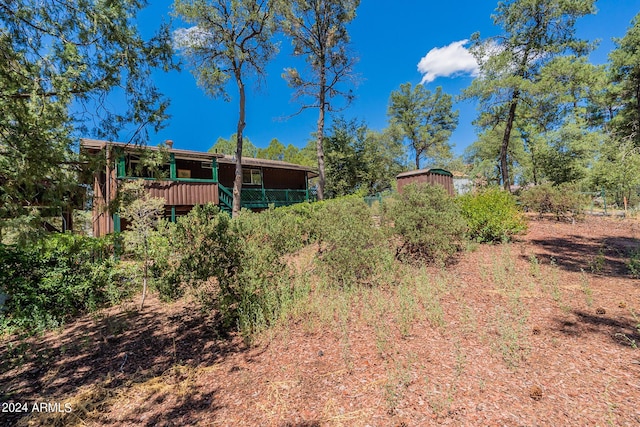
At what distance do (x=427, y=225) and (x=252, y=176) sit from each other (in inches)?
612

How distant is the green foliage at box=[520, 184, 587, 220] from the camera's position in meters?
11.4

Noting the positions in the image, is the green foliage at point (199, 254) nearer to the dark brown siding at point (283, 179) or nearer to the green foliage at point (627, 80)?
the dark brown siding at point (283, 179)

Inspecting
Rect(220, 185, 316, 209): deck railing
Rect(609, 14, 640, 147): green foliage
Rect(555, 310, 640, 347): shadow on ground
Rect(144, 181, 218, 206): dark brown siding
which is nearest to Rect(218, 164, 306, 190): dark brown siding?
Rect(220, 185, 316, 209): deck railing

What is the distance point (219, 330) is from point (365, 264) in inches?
117

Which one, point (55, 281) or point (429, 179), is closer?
point (55, 281)

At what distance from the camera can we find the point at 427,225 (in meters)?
6.69

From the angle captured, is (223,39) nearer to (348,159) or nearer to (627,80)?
(348,159)

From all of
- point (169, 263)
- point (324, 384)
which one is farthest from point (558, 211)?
point (169, 263)

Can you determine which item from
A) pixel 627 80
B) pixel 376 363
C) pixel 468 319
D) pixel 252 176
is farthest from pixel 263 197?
pixel 627 80

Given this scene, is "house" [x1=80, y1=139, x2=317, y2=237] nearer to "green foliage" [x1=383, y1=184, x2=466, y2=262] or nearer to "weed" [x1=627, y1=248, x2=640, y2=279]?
"green foliage" [x1=383, y1=184, x2=466, y2=262]

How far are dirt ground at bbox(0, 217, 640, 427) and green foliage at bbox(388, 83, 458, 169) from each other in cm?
3210

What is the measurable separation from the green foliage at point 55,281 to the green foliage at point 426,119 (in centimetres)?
3429

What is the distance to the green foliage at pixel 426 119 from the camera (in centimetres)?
3466

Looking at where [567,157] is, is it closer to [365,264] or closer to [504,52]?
[504,52]
